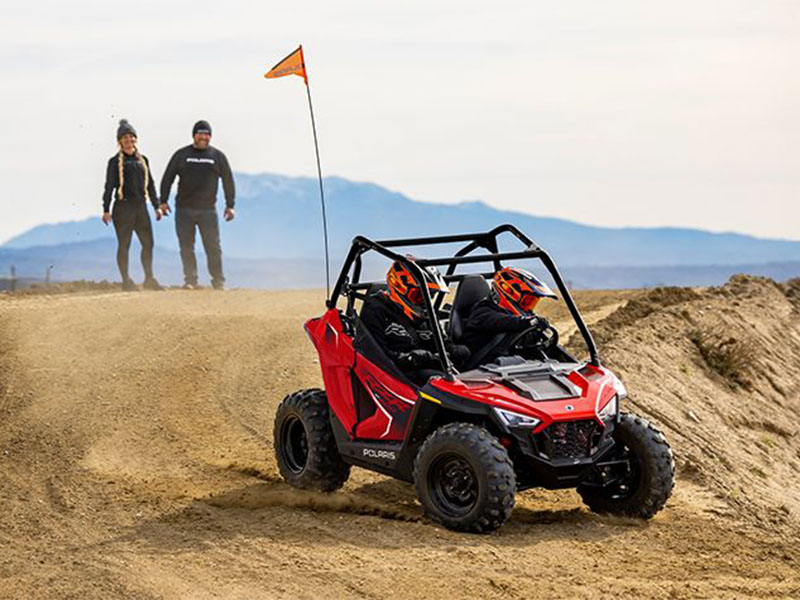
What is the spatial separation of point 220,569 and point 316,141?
680cm

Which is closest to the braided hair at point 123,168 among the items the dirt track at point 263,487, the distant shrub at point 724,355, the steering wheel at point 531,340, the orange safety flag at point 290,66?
the dirt track at point 263,487

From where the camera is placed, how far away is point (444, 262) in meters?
11.6

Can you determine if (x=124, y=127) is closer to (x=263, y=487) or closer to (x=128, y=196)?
(x=128, y=196)

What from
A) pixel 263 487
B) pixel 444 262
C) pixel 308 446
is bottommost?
pixel 263 487

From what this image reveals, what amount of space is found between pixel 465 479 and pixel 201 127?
1515cm

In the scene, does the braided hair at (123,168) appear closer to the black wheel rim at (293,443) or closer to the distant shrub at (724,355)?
the distant shrub at (724,355)

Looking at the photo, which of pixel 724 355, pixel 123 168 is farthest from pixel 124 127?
pixel 724 355

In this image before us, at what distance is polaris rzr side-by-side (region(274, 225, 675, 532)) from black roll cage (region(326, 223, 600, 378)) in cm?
2

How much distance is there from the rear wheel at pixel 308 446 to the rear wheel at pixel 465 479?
1.49m

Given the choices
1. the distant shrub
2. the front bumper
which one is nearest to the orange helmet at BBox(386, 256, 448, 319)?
the front bumper

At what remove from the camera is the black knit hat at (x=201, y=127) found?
958 inches

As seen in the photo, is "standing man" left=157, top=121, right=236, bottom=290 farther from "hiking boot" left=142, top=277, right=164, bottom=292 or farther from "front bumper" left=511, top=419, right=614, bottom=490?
"front bumper" left=511, top=419, right=614, bottom=490

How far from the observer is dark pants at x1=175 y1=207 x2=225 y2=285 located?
80.5ft

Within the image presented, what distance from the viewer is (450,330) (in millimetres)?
11594
